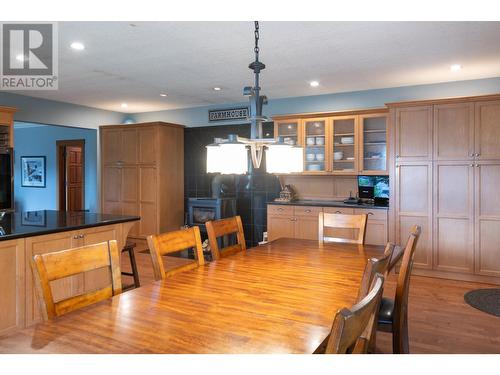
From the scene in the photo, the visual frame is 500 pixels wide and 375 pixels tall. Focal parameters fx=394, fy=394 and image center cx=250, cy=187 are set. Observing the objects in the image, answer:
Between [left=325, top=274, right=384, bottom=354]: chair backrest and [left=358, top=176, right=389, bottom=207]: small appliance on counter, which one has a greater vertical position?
[left=358, top=176, right=389, bottom=207]: small appliance on counter

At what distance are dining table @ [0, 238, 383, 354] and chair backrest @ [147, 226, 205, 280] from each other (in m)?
0.14

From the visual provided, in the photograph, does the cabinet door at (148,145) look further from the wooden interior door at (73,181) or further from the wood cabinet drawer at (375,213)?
the wood cabinet drawer at (375,213)

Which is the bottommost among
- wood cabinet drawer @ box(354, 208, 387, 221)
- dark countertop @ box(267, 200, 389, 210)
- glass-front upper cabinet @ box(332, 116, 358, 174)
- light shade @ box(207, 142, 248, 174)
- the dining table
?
the dining table

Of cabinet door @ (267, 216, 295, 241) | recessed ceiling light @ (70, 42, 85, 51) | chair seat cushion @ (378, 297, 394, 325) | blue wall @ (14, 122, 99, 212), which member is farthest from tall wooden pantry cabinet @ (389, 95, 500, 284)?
blue wall @ (14, 122, 99, 212)

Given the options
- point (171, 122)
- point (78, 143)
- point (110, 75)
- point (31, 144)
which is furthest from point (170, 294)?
point (31, 144)

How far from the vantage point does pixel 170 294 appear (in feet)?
5.62

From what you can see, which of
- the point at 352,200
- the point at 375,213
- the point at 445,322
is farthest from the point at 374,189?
the point at 445,322

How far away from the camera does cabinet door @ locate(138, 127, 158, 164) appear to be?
6.34m

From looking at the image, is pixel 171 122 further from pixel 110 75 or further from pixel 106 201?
pixel 110 75

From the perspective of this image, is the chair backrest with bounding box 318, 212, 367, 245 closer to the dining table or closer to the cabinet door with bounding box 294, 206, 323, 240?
the dining table

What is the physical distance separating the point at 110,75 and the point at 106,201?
2925 mm

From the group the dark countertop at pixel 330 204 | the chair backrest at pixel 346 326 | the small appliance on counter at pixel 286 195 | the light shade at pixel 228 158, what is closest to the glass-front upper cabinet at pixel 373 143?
the dark countertop at pixel 330 204

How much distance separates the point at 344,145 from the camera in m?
5.39
